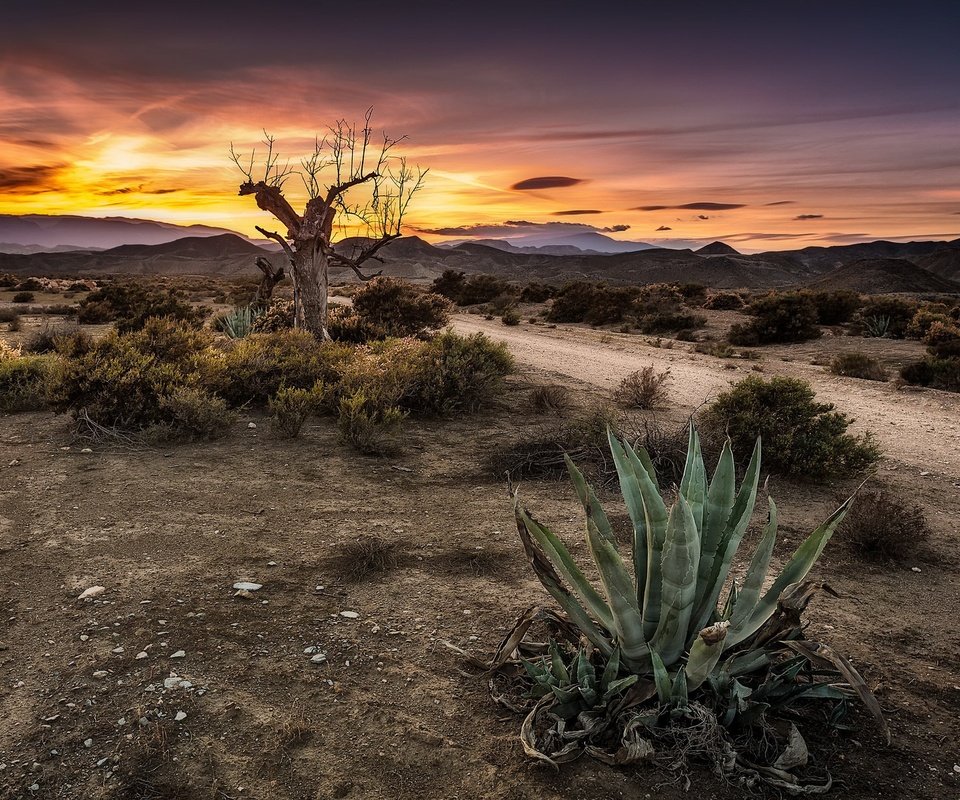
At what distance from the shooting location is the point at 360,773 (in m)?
2.84

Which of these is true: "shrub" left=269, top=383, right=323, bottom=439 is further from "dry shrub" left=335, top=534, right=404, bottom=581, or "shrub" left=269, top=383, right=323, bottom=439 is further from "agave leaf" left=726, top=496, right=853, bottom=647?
"agave leaf" left=726, top=496, right=853, bottom=647

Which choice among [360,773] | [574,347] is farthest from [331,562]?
[574,347]

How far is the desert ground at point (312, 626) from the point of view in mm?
2818

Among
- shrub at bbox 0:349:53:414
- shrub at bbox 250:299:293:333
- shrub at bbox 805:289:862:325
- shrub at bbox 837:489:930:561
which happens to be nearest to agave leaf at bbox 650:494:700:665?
shrub at bbox 837:489:930:561

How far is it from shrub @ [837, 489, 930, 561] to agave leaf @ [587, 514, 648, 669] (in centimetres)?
311

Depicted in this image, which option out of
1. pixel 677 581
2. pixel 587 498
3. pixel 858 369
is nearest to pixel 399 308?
pixel 858 369

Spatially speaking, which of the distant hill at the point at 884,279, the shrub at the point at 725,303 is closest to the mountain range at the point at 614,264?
the distant hill at the point at 884,279

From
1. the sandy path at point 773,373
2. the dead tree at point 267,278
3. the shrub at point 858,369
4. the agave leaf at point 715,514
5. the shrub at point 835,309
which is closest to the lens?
the agave leaf at point 715,514

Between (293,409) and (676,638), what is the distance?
21.0 feet

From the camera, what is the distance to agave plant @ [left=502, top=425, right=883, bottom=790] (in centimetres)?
274

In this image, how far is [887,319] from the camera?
71.8 feet

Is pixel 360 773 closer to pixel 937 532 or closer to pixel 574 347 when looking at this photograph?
pixel 937 532

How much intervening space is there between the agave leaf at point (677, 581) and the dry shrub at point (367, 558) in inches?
93.2

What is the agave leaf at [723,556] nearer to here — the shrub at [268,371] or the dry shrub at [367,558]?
the dry shrub at [367,558]
